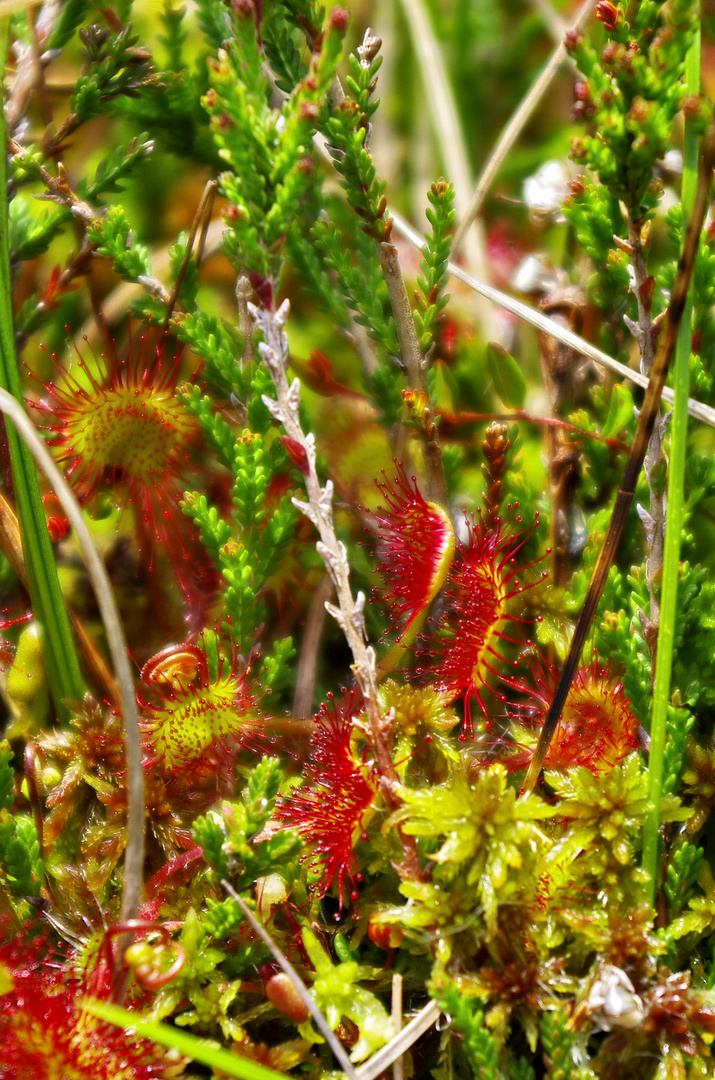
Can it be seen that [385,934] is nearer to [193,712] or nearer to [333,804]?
[333,804]

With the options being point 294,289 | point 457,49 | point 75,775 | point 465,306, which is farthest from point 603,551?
point 457,49

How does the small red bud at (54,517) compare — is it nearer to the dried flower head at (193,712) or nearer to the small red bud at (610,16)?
the dried flower head at (193,712)

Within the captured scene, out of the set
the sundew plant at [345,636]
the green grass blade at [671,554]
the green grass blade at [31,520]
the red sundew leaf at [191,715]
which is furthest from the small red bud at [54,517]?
the green grass blade at [671,554]

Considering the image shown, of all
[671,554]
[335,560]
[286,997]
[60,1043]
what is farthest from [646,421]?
[60,1043]

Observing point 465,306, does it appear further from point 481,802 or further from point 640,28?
point 481,802

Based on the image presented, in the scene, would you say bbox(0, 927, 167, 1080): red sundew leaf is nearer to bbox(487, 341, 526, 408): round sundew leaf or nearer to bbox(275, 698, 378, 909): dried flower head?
bbox(275, 698, 378, 909): dried flower head

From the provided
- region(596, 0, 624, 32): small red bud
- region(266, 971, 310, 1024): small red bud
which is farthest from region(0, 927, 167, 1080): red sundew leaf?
region(596, 0, 624, 32): small red bud

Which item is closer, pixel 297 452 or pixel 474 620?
pixel 297 452
